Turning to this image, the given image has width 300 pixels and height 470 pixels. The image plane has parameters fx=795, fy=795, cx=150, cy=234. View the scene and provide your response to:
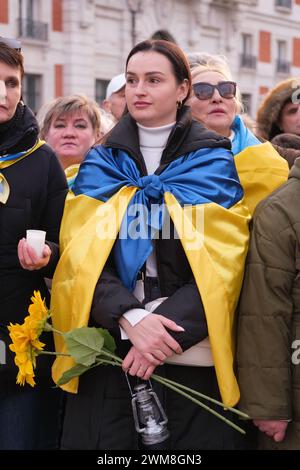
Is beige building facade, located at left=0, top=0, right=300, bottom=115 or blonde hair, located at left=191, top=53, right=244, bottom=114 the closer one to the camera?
blonde hair, located at left=191, top=53, right=244, bottom=114

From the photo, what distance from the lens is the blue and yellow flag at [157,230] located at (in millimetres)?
2809

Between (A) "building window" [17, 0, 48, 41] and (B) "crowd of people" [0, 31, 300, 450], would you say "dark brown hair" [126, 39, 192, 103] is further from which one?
(A) "building window" [17, 0, 48, 41]

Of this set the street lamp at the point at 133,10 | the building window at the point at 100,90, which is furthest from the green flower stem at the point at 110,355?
the street lamp at the point at 133,10

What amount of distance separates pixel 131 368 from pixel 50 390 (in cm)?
66

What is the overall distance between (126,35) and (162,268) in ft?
78.1

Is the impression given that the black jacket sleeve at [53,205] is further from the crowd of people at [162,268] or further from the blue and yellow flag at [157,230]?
the blue and yellow flag at [157,230]

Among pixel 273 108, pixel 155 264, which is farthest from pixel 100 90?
pixel 155 264

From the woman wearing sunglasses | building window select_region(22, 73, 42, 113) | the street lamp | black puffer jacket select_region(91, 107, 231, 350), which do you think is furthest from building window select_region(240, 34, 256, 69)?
black puffer jacket select_region(91, 107, 231, 350)

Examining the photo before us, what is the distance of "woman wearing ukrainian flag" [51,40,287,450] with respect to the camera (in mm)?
2793

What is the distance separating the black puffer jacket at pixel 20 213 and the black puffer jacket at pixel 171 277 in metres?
0.32

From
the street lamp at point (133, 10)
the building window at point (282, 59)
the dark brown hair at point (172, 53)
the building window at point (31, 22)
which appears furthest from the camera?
the building window at point (282, 59)

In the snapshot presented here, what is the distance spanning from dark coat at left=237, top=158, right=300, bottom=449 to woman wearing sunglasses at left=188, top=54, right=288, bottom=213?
25 cm

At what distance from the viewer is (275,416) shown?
112 inches
